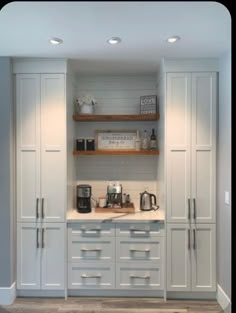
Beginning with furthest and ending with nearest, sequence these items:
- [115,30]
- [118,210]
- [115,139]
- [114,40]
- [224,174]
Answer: [115,139]
[118,210]
[224,174]
[114,40]
[115,30]

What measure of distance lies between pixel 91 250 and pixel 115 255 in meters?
0.27

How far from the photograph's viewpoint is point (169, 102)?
306 centimetres

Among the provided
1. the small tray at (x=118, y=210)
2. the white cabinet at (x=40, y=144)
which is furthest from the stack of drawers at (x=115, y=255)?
the white cabinet at (x=40, y=144)

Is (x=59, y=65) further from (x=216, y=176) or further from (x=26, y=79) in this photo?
(x=216, y=176)

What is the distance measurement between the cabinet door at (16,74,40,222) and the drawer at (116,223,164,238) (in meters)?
0.98

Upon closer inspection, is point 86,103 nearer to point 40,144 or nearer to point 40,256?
point 40,144

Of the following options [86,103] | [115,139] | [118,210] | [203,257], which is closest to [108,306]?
[118,210]

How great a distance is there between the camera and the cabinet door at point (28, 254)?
309 cm

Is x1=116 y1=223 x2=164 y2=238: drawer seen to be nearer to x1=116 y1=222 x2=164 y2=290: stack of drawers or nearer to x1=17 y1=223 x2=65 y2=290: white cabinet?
x1=116 y1=222 x2=164 y2=290: stack of drawers

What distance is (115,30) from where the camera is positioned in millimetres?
2299

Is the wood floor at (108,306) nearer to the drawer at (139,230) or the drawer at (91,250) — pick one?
the drawer at (91,250)

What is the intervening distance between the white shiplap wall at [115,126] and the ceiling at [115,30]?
513 millimetres

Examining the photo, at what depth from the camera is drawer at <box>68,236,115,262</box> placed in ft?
10.1

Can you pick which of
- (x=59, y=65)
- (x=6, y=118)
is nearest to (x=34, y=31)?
(x=59, y=65)
